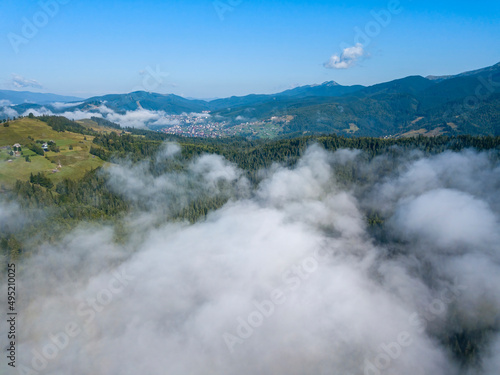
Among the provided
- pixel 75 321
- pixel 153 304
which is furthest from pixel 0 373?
pixel 153 304

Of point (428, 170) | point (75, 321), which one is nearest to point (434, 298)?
point (428, 170)

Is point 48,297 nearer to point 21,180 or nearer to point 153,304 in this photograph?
point 153,304

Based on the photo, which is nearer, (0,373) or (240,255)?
(0,373)

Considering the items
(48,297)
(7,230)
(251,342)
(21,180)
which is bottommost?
(251,342)

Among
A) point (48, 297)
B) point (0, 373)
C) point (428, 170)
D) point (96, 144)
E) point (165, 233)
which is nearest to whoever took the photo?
point (0, 373)

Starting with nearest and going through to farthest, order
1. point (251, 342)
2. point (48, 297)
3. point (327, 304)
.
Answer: point (251, 342) → point (48, 297) → point (327, 304)

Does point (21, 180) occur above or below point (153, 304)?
above

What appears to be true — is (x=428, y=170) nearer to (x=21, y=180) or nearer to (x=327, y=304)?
(x=327, y=304)
